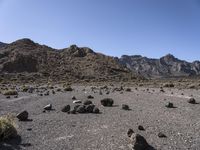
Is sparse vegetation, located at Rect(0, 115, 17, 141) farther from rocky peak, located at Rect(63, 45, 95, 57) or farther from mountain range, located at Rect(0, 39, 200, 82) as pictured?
rocky peak, located at Rect(63, 45, 95, 57)

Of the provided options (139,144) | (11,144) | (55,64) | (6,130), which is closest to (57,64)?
(55,64)

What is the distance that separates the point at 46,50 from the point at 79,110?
97200 mm

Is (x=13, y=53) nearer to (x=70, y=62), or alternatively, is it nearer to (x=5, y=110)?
(x=70, y=62)

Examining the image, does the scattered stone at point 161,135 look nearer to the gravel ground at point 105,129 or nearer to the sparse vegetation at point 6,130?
the gravel ground at point 105,129

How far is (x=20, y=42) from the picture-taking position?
116 m

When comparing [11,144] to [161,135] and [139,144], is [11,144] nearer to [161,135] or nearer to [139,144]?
Result: [139,144]

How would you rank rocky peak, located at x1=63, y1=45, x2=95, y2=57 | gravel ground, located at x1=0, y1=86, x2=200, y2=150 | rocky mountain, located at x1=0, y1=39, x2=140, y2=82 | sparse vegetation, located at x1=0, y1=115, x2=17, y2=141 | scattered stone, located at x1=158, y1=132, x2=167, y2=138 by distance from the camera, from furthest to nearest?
rocky peak, located at x1=63, y1=45, x2=95, y2=57 → rocky mountain, located at x1=0, y1=39, x2=140, y2=82 → scattered stone, located at x1=158, y1=132, x2=167, y2=138 → sparse vegetation, located at x1=0, y1=115, x2=17, y2=141 → gravel ground, located at x1=0, y1=86, x2=200, y2=150

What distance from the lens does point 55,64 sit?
341 ft

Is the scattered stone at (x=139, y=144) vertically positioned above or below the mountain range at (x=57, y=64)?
below

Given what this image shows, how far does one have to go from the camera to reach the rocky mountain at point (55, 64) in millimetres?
92875

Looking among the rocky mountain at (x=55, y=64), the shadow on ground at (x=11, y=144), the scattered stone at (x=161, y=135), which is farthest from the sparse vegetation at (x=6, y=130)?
the rocky mountain at (x=55, y=64)

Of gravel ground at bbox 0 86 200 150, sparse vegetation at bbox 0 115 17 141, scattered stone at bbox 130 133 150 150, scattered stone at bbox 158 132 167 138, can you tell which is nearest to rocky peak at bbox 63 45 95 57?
gravel ground at bbox 0 86 200 150

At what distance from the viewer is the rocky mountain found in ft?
305

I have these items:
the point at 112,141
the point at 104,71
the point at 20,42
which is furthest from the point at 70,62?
the point at 112,141
